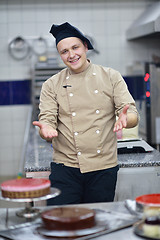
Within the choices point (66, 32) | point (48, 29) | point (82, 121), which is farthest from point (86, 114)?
point (48, 29)

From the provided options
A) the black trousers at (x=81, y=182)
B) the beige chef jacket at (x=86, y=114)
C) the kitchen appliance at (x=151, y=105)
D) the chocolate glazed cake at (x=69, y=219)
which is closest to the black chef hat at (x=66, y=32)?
the beige chef jacket at (x=86, y=114)

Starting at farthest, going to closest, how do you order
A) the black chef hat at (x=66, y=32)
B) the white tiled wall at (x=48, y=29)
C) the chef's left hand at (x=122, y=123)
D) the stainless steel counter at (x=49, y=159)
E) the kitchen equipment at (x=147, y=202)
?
the white tiled wall at (x=48, y=29) < the stainless steel counter at (x=49, y=159) < the black chef hat at (x=66, y=32) < the chef's left hand at (x=122, y=123) < the kitchen equipment at (x=147, y=202)

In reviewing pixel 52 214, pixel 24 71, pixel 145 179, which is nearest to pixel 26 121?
pixel 24 71

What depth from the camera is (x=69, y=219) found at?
1478mm

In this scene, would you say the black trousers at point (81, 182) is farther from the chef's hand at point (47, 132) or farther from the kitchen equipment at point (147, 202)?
the kitchen equipment at point (147, 202)

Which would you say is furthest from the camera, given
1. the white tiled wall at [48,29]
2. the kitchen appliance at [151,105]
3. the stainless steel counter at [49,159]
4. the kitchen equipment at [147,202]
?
the white tiled wall at [48,29]

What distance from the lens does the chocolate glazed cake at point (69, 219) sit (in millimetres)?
1483

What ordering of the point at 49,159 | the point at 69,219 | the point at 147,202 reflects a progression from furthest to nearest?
the point at 49,159 < the point at 147,202 < the point at 69,219

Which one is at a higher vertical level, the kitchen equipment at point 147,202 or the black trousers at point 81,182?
the kitchen equipment at point 147,202

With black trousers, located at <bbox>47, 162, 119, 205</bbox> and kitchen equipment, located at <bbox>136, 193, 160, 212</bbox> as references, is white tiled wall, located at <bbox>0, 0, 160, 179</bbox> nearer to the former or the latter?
black trousers, located at <bbox>47, 162, 119, 205</bbox>

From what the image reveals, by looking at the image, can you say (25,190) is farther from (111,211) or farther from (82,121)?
(82,121)

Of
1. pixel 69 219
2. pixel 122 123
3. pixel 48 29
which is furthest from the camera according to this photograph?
pixel 48 29

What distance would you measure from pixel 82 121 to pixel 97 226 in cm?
84

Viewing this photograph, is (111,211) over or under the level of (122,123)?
under
